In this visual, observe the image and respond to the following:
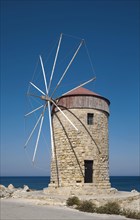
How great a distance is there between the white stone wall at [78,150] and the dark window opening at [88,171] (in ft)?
1.05

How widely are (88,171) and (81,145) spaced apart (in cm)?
158

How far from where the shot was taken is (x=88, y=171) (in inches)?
625

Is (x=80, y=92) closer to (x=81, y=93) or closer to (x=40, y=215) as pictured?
(x=81, y=93)

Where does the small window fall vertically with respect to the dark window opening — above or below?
above

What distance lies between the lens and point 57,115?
16531mm

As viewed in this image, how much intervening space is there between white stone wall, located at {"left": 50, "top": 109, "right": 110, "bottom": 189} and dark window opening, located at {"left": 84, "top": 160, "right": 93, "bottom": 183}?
32 cm

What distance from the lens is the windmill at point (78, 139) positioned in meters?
15.4

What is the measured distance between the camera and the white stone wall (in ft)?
50.3

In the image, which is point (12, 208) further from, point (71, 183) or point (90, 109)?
point (90, 109)

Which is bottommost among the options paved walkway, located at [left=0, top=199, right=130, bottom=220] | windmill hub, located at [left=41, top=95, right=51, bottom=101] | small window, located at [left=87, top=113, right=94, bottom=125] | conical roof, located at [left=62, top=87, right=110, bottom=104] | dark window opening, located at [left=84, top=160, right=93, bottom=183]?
paved walkway, located at [left=0, top=199, right=130, bottom=220]

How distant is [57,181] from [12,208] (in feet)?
14.6

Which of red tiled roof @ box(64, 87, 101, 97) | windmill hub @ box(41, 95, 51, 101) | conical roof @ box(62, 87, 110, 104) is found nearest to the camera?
conical roof @ box(62, 87, 110, 104)

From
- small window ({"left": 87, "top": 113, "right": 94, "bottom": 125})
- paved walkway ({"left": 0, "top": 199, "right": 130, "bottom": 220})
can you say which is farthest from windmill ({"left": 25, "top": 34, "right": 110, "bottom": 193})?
paved walkway ({"left": 0, "top": 199, "right": 130, "bottom": 220})

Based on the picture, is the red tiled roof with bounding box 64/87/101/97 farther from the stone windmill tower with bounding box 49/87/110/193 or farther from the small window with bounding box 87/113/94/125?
the small window with bounding box 87/113/94/125
